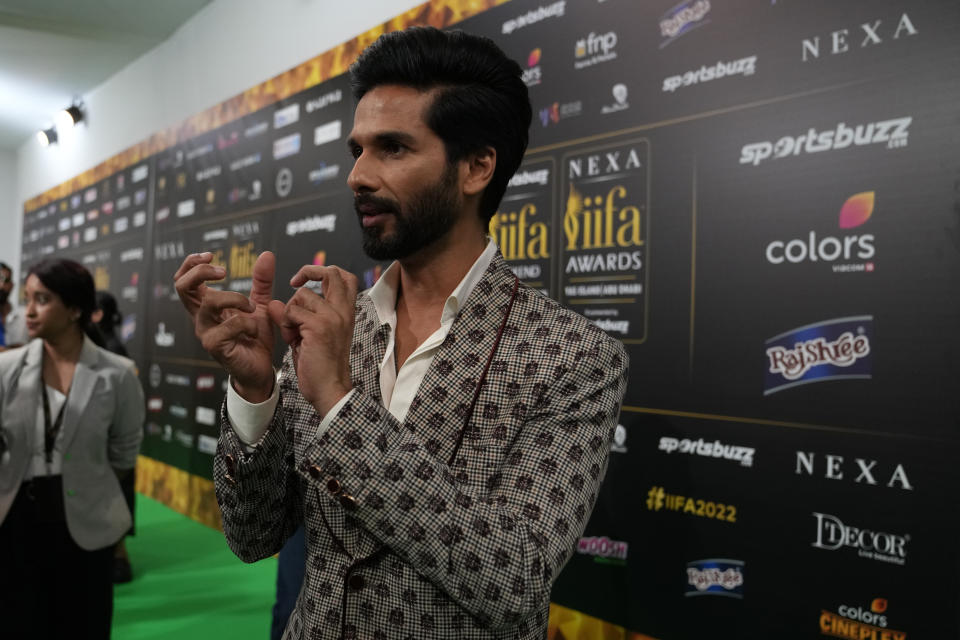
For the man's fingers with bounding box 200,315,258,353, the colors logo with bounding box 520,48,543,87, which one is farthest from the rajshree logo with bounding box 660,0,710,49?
the man's fingers with bounding box 200,315,258,353

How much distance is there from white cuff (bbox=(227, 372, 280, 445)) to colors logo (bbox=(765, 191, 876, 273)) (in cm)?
151

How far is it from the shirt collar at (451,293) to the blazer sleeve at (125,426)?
6.32 ft

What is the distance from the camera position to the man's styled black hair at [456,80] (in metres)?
1.16

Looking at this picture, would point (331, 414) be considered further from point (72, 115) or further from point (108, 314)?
point (72, 115)

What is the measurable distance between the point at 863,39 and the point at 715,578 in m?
1.52

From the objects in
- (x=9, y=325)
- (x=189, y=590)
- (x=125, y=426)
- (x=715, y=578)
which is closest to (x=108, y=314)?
(x=9, y=325)

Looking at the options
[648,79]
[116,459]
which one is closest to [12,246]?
[116,459]

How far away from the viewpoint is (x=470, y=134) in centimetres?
117

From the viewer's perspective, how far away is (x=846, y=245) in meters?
1.88

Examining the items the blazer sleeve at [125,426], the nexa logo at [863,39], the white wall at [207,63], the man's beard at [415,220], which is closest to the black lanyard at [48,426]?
the blazer sleeve at [125,426]

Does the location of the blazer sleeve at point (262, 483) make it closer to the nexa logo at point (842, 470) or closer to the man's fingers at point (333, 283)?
the man's fingers at point (333, 283)

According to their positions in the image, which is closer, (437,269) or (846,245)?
(437,269)

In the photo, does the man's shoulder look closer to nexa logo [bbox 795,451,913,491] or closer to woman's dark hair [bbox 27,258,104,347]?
nexa logo [bbox 795,451,913,491]

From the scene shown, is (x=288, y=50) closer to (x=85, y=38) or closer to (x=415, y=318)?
(x=85, y=38)
